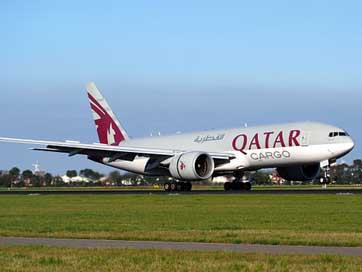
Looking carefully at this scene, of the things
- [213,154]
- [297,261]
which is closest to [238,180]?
[213,154]

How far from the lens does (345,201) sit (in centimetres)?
4284

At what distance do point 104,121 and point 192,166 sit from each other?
60.4 feet

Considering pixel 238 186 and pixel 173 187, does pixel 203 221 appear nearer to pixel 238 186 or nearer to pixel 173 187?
pixel 173 187

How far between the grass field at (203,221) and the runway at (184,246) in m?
0.98

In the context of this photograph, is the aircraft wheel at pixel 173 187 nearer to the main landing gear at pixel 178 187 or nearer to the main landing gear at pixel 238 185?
the main landing gear at pixel 178 187

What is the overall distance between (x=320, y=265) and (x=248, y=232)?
849cm

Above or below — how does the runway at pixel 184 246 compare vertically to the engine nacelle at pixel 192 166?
below

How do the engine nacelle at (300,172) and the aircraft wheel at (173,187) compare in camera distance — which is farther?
the engine nacelle at (300,172)

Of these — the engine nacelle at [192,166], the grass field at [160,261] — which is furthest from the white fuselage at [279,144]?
the grass field at [160,261]

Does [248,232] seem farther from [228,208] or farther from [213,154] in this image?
[213,154]

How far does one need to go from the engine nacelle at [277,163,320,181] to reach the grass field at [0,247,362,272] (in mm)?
45816

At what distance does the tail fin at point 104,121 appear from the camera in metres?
77.2

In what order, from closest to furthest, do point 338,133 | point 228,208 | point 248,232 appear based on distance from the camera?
point 248,232 < point 228,208 < point 338,133

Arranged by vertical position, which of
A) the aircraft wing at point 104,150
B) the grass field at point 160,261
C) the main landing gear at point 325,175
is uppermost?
the aircraft wing at point 104,150
